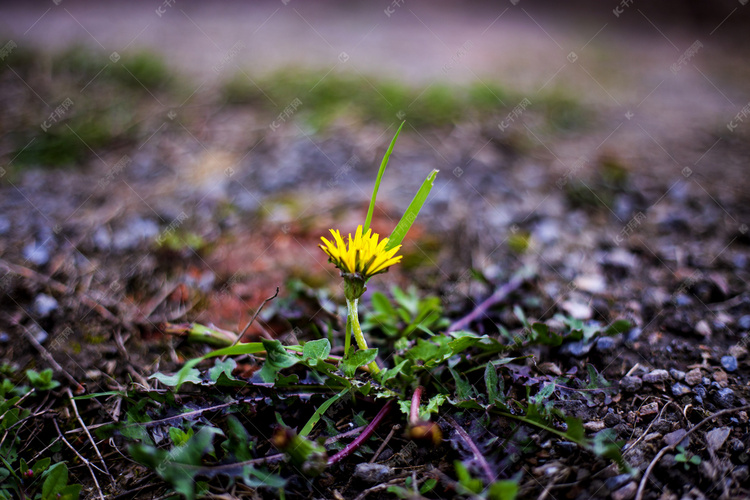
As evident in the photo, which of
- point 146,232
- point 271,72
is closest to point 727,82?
point 271,72

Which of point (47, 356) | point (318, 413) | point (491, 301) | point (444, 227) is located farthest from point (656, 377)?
point (47, 356)

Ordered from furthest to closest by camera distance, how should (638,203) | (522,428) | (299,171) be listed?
(299,171), (638,203), (522,428)

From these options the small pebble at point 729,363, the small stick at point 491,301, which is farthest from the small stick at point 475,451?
the small pebble at point 729,363

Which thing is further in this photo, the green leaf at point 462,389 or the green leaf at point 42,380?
the green leaf at point 42,380

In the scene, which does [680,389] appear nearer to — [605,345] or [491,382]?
[605,345]

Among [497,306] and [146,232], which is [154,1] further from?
[497,306]

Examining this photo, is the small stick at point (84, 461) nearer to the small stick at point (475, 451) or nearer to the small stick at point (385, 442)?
the small stick at point (385, 442)
